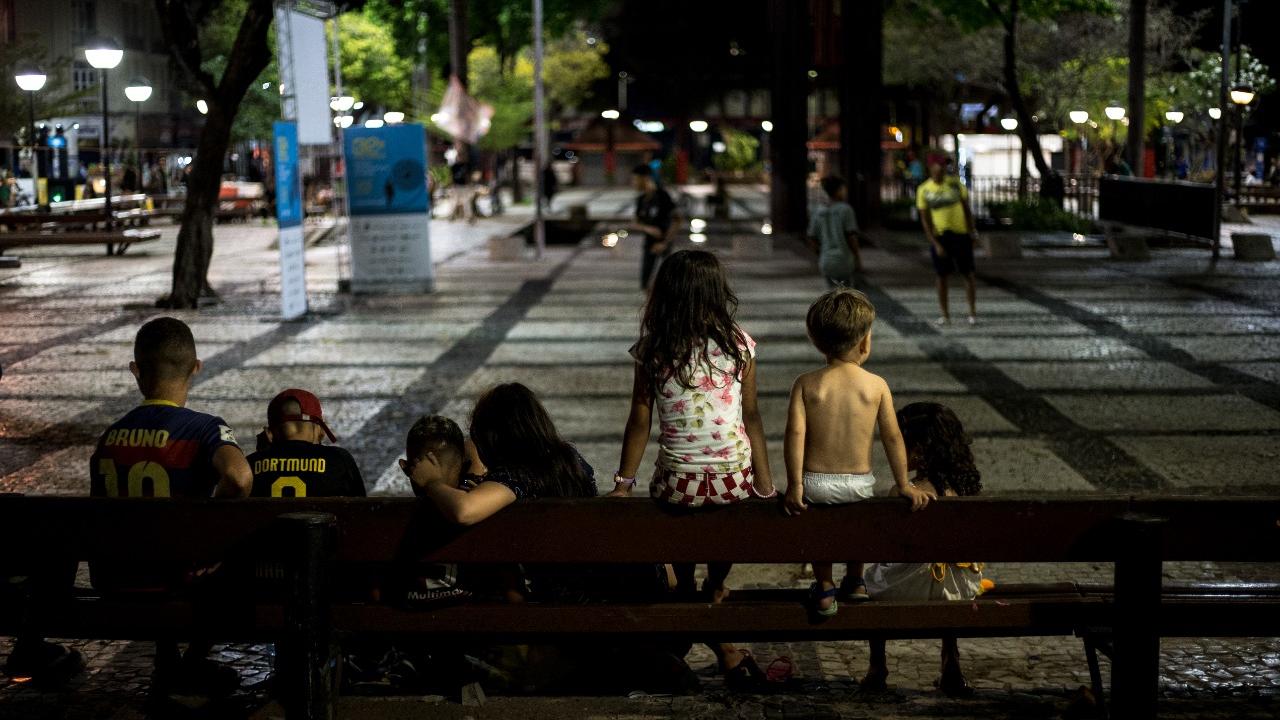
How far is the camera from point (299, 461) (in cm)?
480

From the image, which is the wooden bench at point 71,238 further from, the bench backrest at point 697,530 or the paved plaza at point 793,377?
the bench backrest at point 697,530

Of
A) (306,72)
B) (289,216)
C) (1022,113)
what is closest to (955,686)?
(289,216)

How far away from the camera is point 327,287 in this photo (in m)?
20.7

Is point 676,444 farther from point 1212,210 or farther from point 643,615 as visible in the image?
point 1212,210

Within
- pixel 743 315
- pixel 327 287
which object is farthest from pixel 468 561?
pixel 327 287

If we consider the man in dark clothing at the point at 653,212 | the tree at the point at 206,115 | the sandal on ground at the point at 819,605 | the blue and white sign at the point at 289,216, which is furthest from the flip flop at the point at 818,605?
the tree at the point at 206,115

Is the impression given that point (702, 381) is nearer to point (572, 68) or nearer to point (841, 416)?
point (841, 416)

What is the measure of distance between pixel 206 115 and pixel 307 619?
14519 mm

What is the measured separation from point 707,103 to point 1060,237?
5360 centimetres

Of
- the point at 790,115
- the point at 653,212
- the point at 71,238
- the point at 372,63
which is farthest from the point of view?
the point at 372,63

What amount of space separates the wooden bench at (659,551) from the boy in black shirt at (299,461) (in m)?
0.35

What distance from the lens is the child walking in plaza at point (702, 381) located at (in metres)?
4.64

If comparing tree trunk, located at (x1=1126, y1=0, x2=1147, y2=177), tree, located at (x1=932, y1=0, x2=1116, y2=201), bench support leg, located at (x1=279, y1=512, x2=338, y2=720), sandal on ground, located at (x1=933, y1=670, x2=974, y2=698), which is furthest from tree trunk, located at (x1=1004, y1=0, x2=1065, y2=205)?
bench support leg, located at (x1=279, y1=512, x2=338, y2=720)

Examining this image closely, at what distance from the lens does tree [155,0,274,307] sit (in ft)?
57.6
